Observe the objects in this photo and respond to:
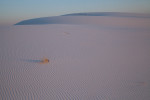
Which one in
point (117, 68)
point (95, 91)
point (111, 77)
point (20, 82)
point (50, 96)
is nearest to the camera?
point (50, 96)

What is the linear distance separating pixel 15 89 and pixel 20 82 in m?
0.37

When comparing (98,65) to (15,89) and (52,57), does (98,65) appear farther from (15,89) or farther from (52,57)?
(15,89)

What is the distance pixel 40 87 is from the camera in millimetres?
3844

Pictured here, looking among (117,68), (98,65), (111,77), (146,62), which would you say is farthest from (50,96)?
(146,62)

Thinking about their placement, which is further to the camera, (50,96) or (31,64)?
(31,64)

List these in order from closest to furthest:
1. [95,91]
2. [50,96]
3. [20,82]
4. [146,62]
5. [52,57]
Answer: [50,96] → [95,91] → [20,82] → [146,62] → [52,57]

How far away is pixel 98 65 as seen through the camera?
5488 mm

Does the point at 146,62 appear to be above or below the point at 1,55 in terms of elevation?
below

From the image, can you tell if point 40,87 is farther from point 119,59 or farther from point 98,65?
point 119,59

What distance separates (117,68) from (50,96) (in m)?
3.00

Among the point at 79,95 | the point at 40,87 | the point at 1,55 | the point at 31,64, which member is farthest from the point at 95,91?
the point at 1,55

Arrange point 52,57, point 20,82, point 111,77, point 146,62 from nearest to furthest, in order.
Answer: point 20,82, point 111,77, point 146,62, point 52,57

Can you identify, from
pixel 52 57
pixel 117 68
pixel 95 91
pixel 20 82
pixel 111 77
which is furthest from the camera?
pixel 52 57

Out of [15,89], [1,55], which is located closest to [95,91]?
[15,89]
